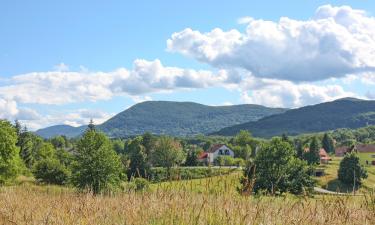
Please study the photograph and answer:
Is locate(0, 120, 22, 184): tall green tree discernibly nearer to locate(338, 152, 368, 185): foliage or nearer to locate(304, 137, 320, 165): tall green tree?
locate(338, 152, 368, 185): foliage

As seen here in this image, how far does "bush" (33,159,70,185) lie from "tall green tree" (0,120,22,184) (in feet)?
52.7

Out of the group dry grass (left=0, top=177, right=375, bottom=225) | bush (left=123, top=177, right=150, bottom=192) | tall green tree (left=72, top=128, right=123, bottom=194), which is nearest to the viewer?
dry grass (left=0, top=177, right=375, bottom=225)

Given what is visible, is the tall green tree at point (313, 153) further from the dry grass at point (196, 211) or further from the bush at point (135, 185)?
the dry grass at point (196, 211)

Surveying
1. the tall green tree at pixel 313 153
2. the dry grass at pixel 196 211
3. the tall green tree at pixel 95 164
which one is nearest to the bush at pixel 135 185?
the dry grass at pixel 196 211

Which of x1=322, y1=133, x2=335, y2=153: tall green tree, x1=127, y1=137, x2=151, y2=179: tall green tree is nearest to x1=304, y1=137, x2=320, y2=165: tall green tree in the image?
x1=127, y1=137, x2=151, y2=179: tall green tree

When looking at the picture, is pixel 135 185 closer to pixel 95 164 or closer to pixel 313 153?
pixel 95 164

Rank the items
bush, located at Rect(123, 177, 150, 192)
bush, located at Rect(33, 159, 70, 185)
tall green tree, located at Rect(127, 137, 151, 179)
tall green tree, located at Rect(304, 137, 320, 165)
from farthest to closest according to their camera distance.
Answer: tall green tree, located at Rect(304, 137, 320, 165)
bush, located at Rect(33, 159, 70, 185)
bush, located at Rect(123, 177, 150, 192)
tall green tree, located at Rect(127, 137, 151, 179)

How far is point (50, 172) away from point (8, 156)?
18364 millimetres

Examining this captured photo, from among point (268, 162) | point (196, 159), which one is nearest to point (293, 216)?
point (268, 162)

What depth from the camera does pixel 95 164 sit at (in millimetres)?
50656

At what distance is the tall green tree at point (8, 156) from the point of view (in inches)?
2070

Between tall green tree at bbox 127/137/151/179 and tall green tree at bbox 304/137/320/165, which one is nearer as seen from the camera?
tall green tree at bbox 127/137/151/179

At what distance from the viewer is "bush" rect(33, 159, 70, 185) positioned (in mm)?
72500

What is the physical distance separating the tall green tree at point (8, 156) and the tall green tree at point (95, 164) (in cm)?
767
